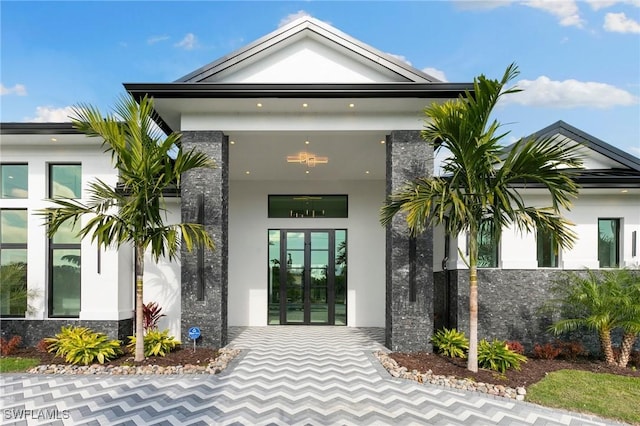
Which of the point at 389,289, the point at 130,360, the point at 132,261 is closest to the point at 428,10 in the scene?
the point at 389,289

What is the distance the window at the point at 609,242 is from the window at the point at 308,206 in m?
5.79

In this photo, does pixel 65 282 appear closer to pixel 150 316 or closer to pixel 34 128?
pixel 150 316

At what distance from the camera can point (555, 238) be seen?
5172 mm

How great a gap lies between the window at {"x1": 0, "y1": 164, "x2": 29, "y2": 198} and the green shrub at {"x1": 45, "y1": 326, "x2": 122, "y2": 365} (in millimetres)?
3108

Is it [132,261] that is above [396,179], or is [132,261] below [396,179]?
below

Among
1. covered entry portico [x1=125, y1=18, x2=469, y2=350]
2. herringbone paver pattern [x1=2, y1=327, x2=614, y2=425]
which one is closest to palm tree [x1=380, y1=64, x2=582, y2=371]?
covered entry portico [x1=125, y1=18, x2=469, y2=350]

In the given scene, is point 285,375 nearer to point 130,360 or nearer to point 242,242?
point 130,360

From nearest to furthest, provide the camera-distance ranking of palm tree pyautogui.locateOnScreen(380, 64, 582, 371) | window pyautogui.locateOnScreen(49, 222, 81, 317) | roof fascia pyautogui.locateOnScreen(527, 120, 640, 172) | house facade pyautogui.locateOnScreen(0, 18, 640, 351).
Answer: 1. palm tree pyautogui.locateOnScreen(380, 64, 582, 371)
2. house facade pyautogui.locateOnScreen(0, 18, 640, 351)
3. window pyautogui.locateOnScreen(49, 222, 81, 317)
4. roof fascia pyautogui.locateOnScreen(527, 120, 640, 172)

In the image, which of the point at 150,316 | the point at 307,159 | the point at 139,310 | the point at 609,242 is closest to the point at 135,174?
the point at 139,310

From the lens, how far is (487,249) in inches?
280

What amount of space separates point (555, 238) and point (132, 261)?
767 cm

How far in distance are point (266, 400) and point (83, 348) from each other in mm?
3289

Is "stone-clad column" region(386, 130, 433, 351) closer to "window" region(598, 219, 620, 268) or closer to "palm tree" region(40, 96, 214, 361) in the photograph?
"palm tree" region(40, 96, 214, 361)

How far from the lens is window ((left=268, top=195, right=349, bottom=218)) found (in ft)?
32.6
